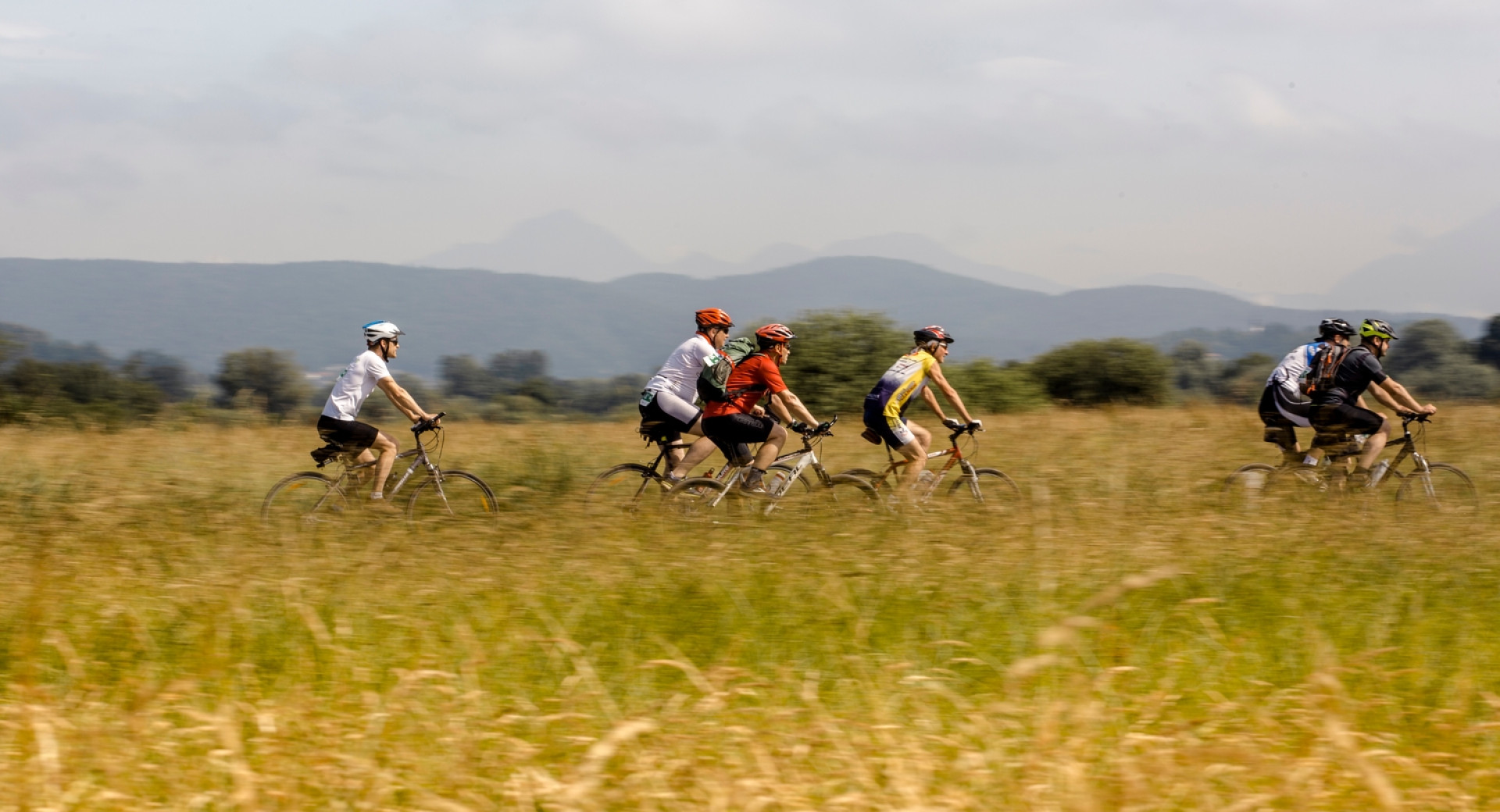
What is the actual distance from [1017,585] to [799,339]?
822 inches

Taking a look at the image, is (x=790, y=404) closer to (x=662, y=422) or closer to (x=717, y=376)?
(x=717, y=376)

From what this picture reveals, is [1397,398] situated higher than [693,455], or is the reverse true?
[1397,398]

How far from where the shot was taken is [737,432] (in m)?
9.47

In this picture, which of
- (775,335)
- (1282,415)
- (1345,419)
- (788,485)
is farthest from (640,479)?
(1345,419)

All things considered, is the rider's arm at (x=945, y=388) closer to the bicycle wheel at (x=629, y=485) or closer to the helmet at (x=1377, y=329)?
the bicycle wheel at (x=629, y=485)

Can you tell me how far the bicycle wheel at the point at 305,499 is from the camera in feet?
29.6

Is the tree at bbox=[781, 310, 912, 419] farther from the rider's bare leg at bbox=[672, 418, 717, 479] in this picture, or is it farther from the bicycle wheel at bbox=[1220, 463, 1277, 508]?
the rider's bare leg at bbox=[672, 418, 717, 479]

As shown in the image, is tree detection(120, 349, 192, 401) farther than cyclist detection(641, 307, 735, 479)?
Yes

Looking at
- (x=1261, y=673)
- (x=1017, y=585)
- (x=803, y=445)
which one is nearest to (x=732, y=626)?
(x=1017, y=585)

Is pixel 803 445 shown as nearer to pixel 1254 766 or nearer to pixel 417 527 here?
pixel 417 527

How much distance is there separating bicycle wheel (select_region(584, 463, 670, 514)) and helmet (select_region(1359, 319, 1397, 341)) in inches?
241

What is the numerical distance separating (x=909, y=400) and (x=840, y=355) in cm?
1704

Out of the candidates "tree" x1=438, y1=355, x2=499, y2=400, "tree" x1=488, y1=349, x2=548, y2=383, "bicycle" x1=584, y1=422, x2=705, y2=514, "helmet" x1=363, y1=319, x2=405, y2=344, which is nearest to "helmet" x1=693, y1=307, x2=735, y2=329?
"bicycle" x1=584, y1=422, x2=705, y2=514

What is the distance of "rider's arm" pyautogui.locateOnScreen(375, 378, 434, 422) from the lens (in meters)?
9.52
